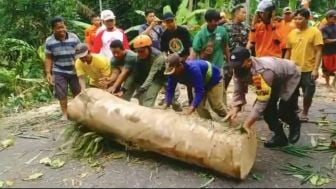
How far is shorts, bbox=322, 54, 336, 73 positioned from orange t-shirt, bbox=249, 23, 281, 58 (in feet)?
10.3

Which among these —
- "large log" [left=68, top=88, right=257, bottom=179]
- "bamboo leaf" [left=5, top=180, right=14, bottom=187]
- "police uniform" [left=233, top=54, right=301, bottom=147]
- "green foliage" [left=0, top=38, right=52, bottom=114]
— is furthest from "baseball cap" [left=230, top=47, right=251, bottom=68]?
"green foliage" [left=0, top=38, right=52, bottom=114]

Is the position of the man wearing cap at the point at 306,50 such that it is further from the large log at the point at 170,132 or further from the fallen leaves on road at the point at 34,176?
the fallen leaves on road at the point at 34,176

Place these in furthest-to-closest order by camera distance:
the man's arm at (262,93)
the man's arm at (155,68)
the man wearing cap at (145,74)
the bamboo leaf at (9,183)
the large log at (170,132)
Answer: the man's arm at (155,68) < the man wearing cap at (145,74) < the bamboo leaf at (9,183) < the man's arm at (262,93) < the large log at (170,132)

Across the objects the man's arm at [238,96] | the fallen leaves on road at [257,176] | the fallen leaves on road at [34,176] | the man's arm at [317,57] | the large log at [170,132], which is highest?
the man's arm at [317,57]

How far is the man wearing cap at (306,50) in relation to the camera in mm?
6910

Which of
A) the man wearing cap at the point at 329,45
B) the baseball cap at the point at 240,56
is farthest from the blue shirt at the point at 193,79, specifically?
the man wearing cap at the point at 329,45

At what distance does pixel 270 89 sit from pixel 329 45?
5180 mm

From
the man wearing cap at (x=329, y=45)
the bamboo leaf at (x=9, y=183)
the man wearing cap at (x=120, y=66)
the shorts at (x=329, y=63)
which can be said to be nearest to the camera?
the bamboo leaf at (x=9, y=183)

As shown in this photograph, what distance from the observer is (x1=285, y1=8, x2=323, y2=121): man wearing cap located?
6910mm

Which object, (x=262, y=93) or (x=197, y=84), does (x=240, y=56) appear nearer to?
(x=262, y=93)

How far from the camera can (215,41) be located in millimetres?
7125

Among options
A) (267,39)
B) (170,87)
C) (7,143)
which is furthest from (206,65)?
(7,143)

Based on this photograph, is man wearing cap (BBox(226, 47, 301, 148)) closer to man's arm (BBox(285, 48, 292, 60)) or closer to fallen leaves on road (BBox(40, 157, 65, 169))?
man's arm (BBox(285, 48, 292, 60))

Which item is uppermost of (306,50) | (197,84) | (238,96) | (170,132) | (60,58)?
(306,50)
